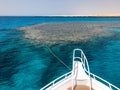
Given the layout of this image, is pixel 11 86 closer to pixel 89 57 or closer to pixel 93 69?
pixel 93 69

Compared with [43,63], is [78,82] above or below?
above

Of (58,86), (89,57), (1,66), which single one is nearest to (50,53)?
(89,57)

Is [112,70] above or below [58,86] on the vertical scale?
below

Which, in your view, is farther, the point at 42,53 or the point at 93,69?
the point at 42,53

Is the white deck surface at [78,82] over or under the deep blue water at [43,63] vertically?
over

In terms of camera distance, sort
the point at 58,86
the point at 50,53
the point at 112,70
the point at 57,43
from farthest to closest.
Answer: the point at 57,43 → the point at 50,53 → the point at 112,70 → the point at 58,86

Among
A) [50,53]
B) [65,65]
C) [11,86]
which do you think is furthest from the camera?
[50,53]

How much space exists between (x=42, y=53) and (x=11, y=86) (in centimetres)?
924

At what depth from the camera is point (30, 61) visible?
70.4 ft

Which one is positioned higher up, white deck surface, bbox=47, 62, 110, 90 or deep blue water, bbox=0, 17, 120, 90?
white deck surface, bbox=47, 62, 110, 90

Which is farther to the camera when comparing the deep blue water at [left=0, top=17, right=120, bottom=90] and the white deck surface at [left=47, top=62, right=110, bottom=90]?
the deep blue water at [left=0, top=17, right=120, bottom=90]

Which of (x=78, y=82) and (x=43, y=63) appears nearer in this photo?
(x=78, y=82)

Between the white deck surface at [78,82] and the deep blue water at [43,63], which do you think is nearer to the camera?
the white deck surface at [78,82]

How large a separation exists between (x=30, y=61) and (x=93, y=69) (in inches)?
272
